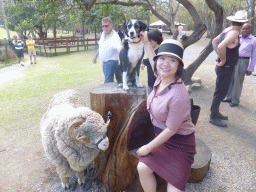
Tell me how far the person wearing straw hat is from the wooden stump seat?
75.4 inches

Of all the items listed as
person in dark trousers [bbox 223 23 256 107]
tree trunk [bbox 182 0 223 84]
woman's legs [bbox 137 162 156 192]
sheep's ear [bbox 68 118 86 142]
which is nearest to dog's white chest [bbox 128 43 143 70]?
sheep's ear [bbox 68 118 86 142]

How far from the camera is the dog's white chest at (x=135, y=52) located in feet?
7.55

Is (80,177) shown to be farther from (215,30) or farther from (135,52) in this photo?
(215,30)

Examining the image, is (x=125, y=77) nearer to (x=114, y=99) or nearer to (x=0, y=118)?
(x=114, y=99)

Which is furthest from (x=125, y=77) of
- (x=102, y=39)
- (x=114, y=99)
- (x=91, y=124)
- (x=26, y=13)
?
(x=26, y=13)

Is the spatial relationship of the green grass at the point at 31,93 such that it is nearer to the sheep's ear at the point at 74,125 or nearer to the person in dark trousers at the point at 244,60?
the sheep's ear at the point at 74,125

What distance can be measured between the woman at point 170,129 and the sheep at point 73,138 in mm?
575

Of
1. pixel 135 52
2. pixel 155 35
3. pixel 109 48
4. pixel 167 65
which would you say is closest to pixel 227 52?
pixel 155 35

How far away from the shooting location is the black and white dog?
2.13 meters

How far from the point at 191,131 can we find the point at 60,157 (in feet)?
5.48

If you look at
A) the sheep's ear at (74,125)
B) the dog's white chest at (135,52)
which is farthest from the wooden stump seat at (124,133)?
the sheep's ear at (74,125)

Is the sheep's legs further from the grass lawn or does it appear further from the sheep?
the grass lawn

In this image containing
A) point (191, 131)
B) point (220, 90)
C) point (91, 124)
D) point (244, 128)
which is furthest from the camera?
point (244, 128)

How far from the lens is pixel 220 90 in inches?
157
